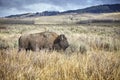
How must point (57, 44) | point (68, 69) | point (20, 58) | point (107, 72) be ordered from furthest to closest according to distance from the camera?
point (57, 44) < point (20, 58) < point (68, 69) < point (107, 72)

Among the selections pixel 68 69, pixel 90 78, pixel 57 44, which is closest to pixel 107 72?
pixel 90 78

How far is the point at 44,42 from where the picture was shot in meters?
10.4

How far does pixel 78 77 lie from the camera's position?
14.7 ft

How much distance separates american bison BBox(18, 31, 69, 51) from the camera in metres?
10.2

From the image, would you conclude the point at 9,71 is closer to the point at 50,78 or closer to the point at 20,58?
the point at 50,78

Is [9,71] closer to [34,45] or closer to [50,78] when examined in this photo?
[50,78]

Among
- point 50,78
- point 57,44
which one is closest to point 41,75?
point 50,78

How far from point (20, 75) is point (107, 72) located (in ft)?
5.24

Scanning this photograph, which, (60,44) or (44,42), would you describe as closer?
(60,44)

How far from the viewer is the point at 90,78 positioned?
4289 mm

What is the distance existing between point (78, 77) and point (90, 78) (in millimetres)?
281

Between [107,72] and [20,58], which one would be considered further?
[20,58]

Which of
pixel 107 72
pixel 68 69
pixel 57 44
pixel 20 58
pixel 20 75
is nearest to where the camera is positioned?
pixel 20 75

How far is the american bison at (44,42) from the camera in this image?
10.2 m
